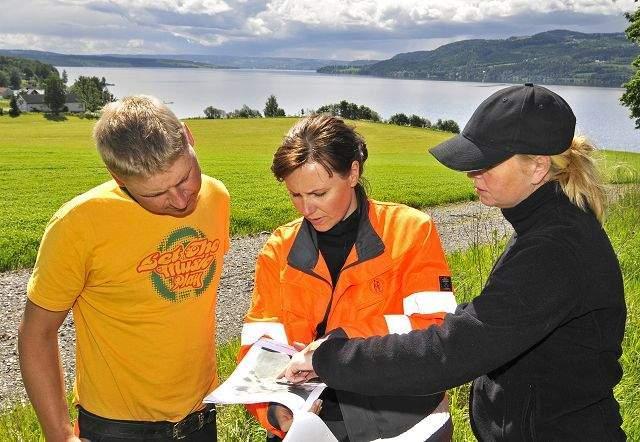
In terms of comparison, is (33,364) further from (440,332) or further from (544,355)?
(544,355)

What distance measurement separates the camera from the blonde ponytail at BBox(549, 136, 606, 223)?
1779mm

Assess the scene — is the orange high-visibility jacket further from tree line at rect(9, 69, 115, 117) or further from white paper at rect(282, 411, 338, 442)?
tree line at rect(9, 69, 115, 117)

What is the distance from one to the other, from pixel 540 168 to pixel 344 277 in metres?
0.84

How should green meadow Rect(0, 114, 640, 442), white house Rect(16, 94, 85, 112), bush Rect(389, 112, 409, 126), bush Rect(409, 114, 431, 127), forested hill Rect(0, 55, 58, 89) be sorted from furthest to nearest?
1. forested hill Rect(0, 55, 58, 89)
2. white house Rect(16, 94, 85, 112)
3. bush Rect(389, 112, 409, 126)
4. bush Rect(409, 114, 431, 127)
5. green meadow Rect(0, 114, 640, 442)

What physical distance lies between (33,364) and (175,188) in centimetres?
78

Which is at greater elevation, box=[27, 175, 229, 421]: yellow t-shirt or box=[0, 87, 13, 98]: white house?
box=[27, 175, 229, 421]: yellow t-shirt

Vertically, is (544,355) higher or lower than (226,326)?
higher

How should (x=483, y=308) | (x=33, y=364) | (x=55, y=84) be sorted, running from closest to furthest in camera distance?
(x=483, y=308) < (x=33, y=364) < (x=55, y=84)

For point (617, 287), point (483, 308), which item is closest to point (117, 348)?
point (483, 308)

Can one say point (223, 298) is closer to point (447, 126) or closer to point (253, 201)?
point (253, 201)

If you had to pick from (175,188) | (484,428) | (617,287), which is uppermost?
(175,188)

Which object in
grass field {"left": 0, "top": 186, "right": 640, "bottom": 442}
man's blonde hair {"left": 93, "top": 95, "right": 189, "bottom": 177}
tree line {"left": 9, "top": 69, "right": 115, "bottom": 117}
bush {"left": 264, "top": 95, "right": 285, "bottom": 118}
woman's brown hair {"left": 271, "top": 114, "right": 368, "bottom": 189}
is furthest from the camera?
tree line {"left": 9, "top": 69, "right": 115, "bottom": 117}

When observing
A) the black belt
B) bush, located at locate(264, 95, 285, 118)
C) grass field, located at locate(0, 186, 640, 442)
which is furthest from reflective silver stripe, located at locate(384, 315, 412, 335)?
bush, located at locate(264, 95, 285, 118)

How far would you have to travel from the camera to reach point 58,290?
1.93m
